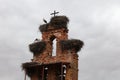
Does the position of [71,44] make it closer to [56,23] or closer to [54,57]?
[54,57]

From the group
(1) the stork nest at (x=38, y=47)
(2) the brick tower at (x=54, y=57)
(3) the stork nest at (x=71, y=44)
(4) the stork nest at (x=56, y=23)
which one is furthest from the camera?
(4) the stork nest at (x=56, y=23)

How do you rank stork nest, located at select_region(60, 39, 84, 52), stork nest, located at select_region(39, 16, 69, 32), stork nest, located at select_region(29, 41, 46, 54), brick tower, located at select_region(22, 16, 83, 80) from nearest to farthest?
brick tower, located at select_region(22, 16, 83, 80)
stork nest, located at select_region(60, 39, 84, 52)
stork nest, located at select_region(29, 41, 46, 54)
stork nest, located at select_region(39, 16, 69, 32)

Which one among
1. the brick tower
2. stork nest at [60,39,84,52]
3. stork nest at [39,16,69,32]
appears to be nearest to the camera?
the brick tower

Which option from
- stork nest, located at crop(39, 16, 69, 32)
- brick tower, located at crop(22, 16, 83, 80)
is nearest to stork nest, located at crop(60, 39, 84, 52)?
brick tower, located at crop(22, 16, 83, 80)

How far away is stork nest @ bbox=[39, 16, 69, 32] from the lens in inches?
1203

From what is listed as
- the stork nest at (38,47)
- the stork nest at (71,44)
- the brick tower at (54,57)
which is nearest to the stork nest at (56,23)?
the brick tower at (54,57)

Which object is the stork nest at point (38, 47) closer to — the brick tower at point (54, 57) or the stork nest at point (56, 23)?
the brick tower at point (54, 57)

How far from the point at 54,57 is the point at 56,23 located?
93.7 inches

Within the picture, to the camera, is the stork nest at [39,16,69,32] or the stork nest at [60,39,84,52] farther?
the stork nest at [39,16,69,32]

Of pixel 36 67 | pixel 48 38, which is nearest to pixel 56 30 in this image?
pixel 48 38

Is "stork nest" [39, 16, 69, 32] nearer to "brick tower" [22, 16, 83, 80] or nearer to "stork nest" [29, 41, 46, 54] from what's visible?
"brick tower" [22, 16, 83, 80]

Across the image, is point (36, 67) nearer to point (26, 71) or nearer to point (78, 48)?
point (26, 71)

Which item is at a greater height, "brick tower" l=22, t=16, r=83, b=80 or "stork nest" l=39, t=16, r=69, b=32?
"stork nest" l=39, t=16, r=69, b=32

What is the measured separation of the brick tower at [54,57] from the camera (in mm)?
29141
